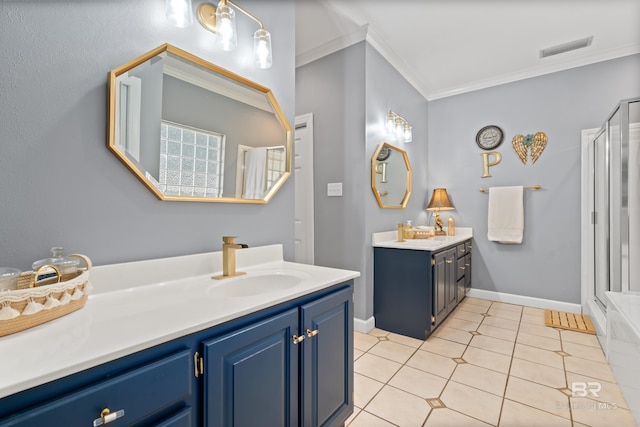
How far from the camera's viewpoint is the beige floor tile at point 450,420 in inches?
59.4

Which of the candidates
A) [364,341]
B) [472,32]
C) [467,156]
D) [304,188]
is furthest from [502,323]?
[472,32]

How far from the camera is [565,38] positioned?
272 centimetres

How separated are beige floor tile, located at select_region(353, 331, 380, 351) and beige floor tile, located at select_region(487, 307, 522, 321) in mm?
1447

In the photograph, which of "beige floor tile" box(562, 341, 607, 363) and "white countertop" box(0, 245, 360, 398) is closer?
"white countertop" box(0, 245, 360, 398)

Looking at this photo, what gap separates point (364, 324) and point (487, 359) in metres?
0.96

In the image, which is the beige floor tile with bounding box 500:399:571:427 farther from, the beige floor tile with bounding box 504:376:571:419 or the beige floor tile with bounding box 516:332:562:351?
the beige floor tile with bounding box 516:332:562:351

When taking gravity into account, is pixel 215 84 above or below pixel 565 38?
below

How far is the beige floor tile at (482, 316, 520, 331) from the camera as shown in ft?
9.00

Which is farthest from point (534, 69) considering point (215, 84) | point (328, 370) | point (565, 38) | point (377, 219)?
point (328, 370)

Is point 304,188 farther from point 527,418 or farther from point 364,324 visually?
point 527,418

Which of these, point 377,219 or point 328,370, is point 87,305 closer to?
point 328,370

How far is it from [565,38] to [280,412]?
3726 mm

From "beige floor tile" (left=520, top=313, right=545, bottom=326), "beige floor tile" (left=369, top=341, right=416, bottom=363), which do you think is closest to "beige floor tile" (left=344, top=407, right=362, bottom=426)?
"beige floor tile" (left=369, top=341, right=416, bottom=363)

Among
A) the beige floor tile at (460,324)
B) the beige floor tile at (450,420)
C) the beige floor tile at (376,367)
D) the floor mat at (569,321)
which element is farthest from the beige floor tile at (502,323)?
the beige floor tile at (450,420)
